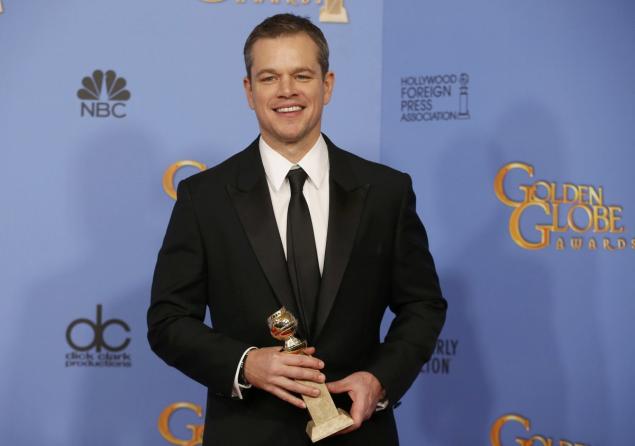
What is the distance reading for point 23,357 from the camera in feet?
10.1

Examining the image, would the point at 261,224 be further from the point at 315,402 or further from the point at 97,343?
the point at 97,343

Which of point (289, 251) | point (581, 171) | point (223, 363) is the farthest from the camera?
point (581, 171)

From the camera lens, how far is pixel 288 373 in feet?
5.13

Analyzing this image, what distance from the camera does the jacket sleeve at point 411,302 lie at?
178 centimetres

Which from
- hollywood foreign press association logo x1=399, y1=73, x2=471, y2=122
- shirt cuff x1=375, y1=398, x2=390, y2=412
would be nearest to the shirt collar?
shirt cuff x1=375, y1=398, x2=390, y2=412

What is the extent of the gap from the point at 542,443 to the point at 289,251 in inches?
69.7

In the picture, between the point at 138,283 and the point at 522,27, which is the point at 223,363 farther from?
the point at 522,27

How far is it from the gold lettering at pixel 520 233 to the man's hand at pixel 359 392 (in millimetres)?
1589

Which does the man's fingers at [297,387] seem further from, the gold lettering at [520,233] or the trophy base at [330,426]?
the gold lettering at [520,233]

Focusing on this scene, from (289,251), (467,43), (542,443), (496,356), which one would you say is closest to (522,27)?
(467,43)

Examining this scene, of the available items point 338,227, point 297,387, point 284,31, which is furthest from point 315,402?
point 284,31

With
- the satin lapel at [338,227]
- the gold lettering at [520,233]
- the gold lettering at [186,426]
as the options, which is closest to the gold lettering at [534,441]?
the gold lettering at [520,233]

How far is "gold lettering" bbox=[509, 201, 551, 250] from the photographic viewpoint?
308 centimetres

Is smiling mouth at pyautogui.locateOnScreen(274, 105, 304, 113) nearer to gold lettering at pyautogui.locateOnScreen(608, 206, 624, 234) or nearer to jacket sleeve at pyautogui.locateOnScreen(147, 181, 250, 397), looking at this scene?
jacket sleeve at pyautogui.locateOnScreen(147, 181, 250, 397)
